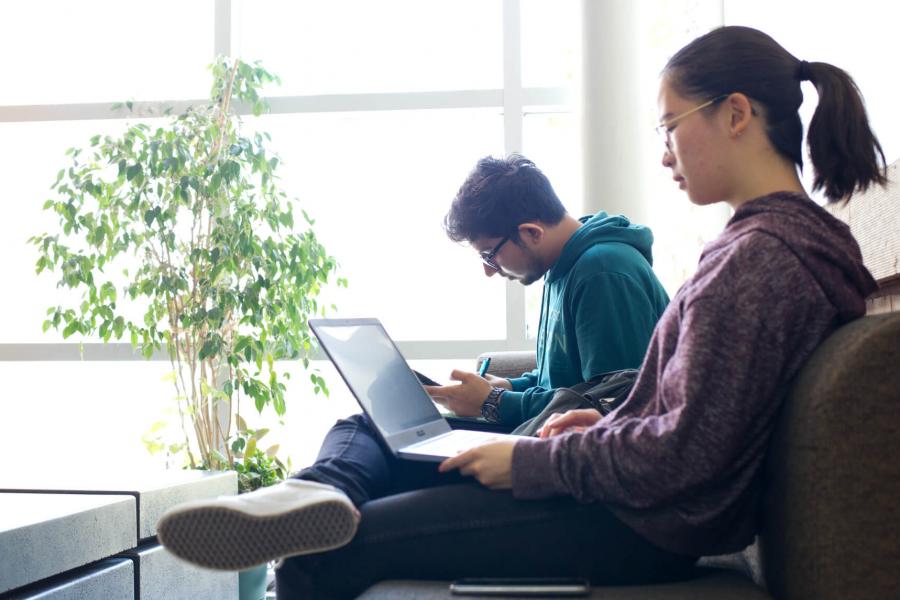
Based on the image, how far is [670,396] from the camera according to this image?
97 centimetres

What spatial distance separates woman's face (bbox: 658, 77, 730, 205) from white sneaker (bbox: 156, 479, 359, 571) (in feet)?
1.97

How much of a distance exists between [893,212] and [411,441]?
82 cm

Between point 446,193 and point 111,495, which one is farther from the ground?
point 446,193

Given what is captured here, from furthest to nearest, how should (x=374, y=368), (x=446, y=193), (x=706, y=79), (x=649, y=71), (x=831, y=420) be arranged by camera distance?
(x=446, y=193) → (x=649, y=71) → (x=374, y=368) → (x=706, y=79) → (x=831, y=420)

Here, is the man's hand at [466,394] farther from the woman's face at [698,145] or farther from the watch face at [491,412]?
the woman's face at [698,145]

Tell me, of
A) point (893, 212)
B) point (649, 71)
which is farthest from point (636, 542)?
point (649, 71)

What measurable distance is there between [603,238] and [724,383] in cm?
93

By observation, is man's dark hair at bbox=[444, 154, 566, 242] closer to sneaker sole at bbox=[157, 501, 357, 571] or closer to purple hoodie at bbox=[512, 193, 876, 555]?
purple hoodie at bbox=[512, 193, 876, 555]

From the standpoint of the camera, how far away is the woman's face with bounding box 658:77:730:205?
109 centimetres

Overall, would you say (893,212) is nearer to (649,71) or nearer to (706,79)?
(706,79)

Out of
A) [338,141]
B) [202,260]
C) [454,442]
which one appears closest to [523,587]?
[454,442]

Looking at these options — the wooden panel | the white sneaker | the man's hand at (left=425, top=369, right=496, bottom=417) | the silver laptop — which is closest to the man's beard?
the man's hand at (left=425, top=369, right=496, bottom=417)

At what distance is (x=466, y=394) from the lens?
5.79ft

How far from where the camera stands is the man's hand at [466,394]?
1761 millimetres
